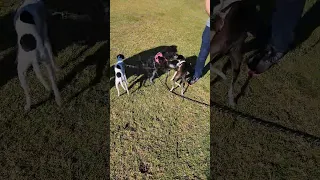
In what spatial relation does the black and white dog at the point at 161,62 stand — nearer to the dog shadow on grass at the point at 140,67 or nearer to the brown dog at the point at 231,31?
the dog shadow on grass at the point at 140,67

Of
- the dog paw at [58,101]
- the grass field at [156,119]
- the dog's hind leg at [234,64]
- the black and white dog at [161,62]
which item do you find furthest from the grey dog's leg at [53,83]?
the dog's hind leg at [234,64]

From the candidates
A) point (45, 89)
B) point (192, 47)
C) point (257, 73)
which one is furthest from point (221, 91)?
point (45, 89)

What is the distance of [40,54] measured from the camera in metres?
5.07

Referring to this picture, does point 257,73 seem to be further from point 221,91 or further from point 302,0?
point 302,0

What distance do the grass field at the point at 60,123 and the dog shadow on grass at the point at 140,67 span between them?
1.35 feet

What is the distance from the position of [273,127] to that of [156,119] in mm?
1687

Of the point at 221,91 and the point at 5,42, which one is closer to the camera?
the point at 221,91

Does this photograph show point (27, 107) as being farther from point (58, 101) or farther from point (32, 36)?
point (32, 36)

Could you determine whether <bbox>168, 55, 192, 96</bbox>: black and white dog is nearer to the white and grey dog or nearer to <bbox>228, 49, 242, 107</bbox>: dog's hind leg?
<bbox>228, 49, 242, 107</bbox>: dog's hind leg

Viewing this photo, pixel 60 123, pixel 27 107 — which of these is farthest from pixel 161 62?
pixel 27 107

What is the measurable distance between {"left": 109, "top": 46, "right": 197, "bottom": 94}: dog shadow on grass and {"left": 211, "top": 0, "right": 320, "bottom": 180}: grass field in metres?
1.12

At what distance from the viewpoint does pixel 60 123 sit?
5.38m

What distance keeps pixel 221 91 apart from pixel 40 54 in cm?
284

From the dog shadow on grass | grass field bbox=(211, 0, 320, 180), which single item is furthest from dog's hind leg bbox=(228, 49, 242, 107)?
the dog shadow on grass
